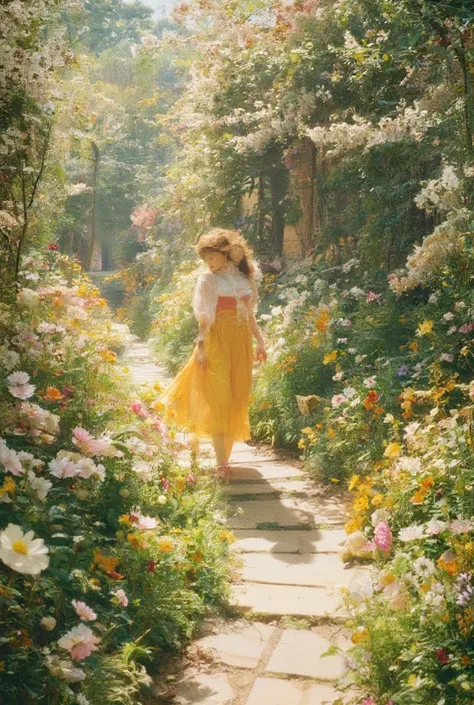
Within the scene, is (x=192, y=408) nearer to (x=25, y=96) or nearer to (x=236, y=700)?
(x=25, y=96)

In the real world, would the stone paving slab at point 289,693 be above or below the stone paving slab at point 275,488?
below

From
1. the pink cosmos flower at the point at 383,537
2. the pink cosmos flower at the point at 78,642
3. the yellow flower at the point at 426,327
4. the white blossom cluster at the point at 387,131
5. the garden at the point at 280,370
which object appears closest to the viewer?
the pink cosmos flower at the point at 78,642

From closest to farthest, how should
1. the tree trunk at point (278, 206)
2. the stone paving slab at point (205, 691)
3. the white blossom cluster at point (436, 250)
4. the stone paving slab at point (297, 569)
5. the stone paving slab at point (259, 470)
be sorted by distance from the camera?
1. the stone paving slab at point (205, 691)
2. the stone paving slab at point (297, 569)
3. the white blossom cluster at point (436, 250)
4. the stone paving slab at point (259, 470)
5. the tree trunk at point (278, 206)

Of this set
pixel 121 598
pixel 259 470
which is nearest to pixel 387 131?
pixel 259 470

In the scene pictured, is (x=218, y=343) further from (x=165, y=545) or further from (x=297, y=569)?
(x=165, y=545)

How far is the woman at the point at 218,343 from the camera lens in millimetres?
5270

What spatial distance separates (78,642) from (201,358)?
3121 millimetres

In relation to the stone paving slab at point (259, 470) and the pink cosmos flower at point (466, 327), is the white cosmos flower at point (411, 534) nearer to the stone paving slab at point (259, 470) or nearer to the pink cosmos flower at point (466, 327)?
the pink cosmos flower at point (466, 327)

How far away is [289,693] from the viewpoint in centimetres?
265

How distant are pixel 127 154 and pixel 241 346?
2374 centimetres

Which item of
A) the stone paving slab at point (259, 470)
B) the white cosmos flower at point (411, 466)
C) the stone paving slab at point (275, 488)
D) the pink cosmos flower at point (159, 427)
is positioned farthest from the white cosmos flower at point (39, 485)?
the stone paving slab at point (259, 470)

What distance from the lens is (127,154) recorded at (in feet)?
90.9

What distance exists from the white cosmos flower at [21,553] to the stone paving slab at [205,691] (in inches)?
35.6

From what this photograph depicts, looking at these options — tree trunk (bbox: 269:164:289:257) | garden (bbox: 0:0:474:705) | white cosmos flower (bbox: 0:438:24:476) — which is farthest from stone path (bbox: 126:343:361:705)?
tree trunk (bbox: 269:164:289:257)
